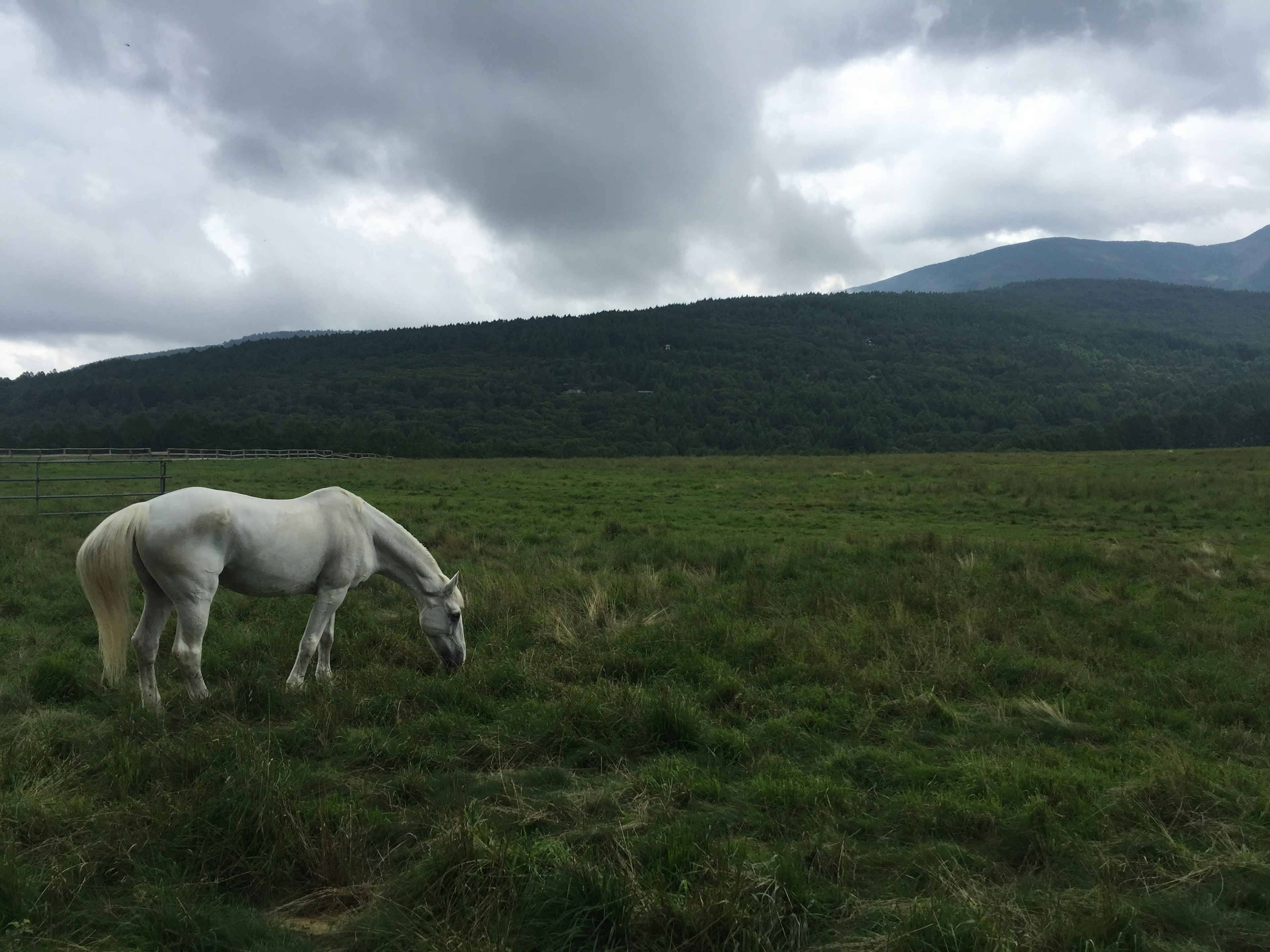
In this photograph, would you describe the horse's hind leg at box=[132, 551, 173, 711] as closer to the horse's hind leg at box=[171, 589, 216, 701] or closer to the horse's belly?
the horse's hind leg at box=[171, 589, 216, 701]

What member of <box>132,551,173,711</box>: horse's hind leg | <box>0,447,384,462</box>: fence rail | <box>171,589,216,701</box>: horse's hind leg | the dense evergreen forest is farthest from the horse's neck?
the dense evergreen forest

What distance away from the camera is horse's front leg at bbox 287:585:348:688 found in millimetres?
6262

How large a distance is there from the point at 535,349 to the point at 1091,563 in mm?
156157

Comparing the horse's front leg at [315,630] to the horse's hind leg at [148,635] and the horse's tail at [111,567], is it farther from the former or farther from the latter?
the horse's tail at [111,567]

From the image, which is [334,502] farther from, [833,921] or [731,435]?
[731,435]

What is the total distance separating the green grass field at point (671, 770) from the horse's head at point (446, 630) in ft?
0.72

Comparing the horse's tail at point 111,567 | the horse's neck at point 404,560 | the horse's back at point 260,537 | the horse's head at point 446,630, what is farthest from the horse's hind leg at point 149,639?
the horse's head at point 446,630

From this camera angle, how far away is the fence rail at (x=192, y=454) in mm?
45281

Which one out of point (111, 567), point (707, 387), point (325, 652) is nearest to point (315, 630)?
point (325, 652)

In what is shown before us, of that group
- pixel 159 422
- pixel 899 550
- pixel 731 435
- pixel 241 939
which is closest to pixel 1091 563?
pixel 899 550

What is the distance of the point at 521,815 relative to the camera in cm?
414

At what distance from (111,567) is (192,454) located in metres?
63.4

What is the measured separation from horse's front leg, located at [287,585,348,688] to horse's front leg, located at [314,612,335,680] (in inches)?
0.8

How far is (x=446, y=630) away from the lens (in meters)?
6.96
